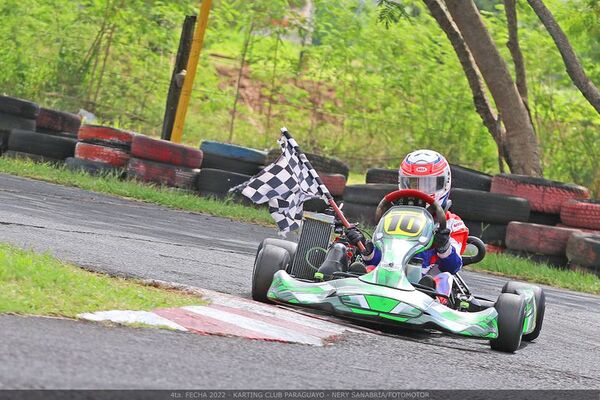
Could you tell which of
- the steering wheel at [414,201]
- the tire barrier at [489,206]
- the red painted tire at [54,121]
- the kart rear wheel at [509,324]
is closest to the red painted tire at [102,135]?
the red painted tire at [54,121]

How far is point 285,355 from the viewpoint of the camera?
14.5 feet

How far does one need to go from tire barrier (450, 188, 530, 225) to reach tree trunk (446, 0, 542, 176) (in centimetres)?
231

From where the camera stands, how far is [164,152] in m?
13.3

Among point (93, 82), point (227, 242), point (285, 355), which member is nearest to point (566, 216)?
point (227, 242)

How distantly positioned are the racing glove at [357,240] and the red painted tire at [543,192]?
6.29 meters

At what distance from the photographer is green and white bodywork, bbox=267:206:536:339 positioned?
5441 millimetres

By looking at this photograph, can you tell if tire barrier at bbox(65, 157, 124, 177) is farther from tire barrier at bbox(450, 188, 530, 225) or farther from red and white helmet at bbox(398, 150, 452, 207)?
red and white helmet at bbox(398, 150, 452, 207)

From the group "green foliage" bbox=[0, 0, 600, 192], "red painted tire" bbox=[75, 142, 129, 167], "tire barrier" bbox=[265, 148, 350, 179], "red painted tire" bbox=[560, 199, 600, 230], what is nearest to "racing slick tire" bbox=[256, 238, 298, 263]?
"red painted tire" bbox=[560, 199, 600, 230]

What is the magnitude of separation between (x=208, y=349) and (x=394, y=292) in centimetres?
144

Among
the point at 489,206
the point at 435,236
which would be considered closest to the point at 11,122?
the point at 489,206

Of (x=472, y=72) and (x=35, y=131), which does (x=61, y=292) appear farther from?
(x=472, y=72)

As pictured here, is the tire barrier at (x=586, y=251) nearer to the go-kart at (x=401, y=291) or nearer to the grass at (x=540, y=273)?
the grass at (x=540, y=273)

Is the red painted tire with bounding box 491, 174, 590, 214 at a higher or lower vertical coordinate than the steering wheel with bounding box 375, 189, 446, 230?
higher

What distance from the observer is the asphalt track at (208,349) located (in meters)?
3.62
